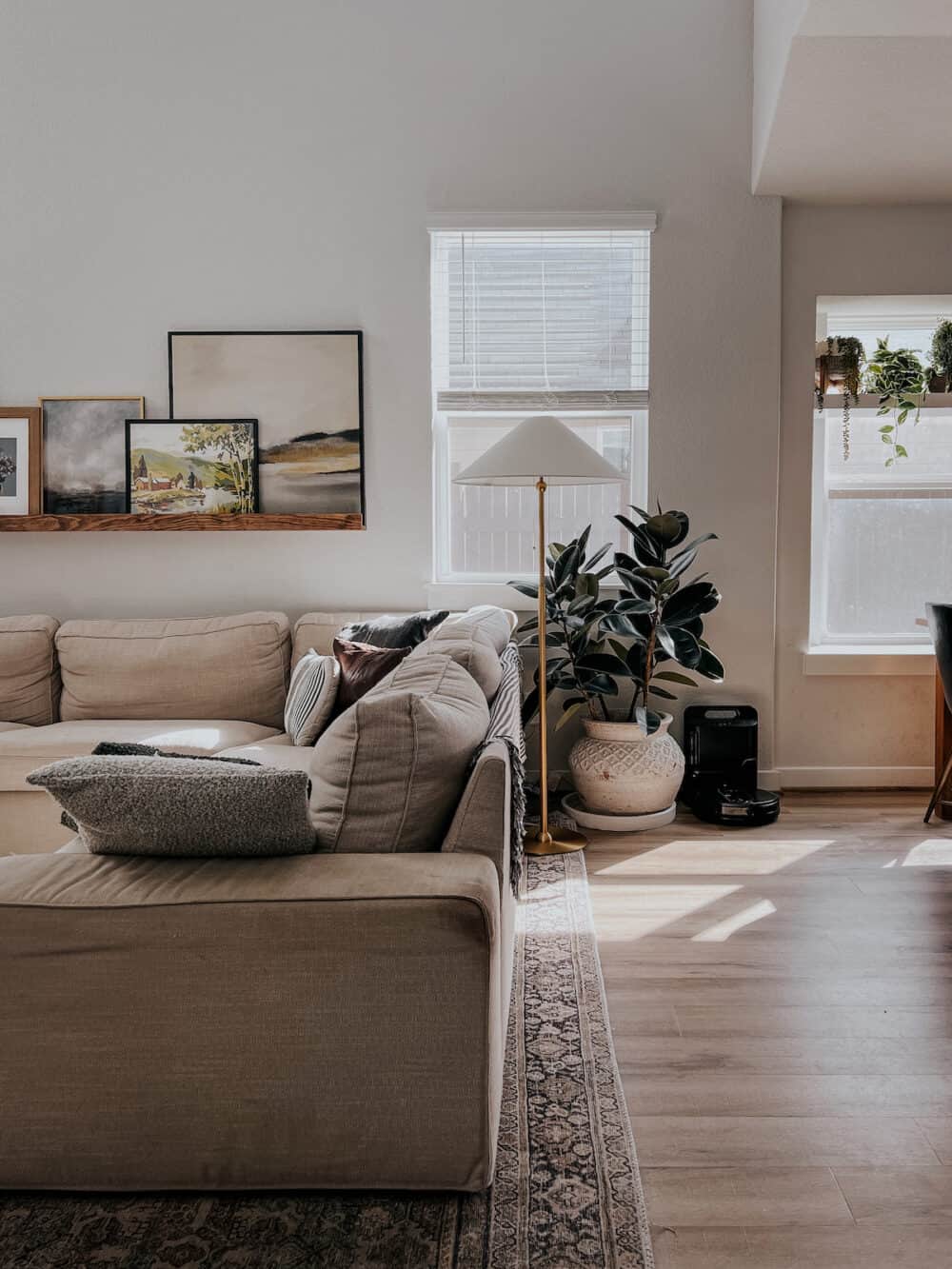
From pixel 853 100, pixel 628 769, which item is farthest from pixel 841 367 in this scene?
pixel 628 769

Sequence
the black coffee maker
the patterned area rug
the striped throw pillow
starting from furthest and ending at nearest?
the black coffee maker
the striped throw pillow
the patterned area rug

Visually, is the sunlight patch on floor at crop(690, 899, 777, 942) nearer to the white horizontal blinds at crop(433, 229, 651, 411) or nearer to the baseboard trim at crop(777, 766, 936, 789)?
the baseboard trim at crop(777, 766, 936, 789)

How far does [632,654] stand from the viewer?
13.2 feet

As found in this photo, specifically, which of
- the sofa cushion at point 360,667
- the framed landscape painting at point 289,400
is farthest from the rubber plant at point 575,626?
the framed landscape painting at point 289,400

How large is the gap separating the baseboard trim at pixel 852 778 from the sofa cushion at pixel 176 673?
225cm

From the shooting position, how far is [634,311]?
14.2 feet

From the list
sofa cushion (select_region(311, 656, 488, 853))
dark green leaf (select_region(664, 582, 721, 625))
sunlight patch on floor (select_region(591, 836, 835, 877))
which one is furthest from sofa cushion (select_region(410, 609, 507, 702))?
dark green leaf (select_region(664, 582, 721, 625))

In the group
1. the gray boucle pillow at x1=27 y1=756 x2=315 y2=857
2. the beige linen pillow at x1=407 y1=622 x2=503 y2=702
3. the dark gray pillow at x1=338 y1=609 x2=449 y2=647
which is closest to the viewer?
the gray boucle pillow at x1=27 y1=756 x2=315 y2=857

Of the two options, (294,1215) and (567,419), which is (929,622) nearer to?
(567,419)

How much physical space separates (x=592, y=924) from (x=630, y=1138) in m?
1.07

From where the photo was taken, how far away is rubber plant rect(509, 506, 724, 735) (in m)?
3.79

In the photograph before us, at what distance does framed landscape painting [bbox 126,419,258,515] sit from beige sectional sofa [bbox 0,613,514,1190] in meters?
2.87

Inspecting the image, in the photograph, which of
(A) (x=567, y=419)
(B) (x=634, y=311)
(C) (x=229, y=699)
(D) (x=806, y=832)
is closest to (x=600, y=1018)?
(D) (x=806, y=832)

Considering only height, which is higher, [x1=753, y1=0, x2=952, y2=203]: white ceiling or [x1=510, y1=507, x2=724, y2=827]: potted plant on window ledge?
[x1=753, y1=0, x2=952, y2=203]: white ceiling
